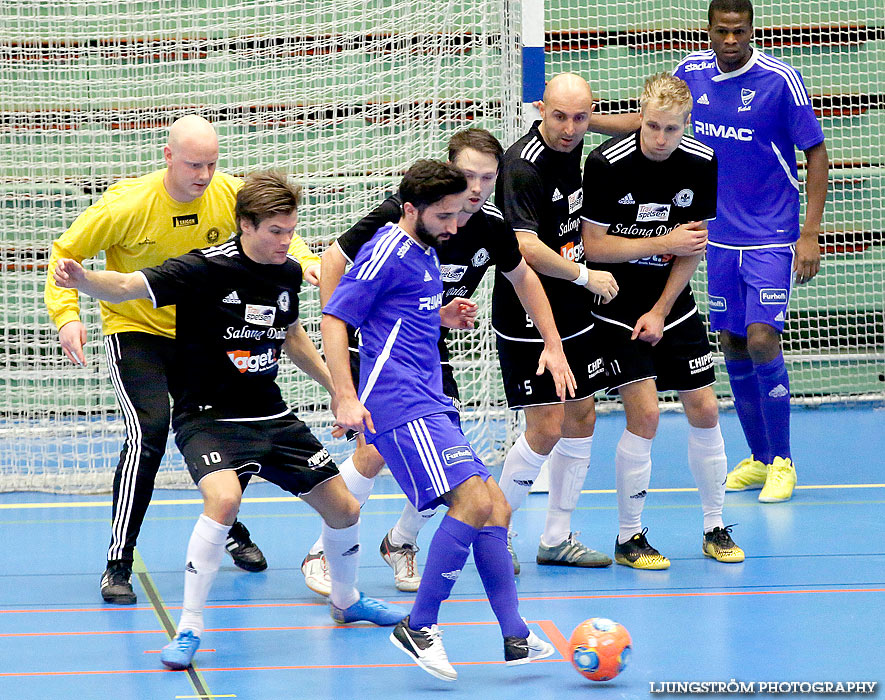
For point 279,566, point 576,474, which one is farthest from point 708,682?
point 279,566

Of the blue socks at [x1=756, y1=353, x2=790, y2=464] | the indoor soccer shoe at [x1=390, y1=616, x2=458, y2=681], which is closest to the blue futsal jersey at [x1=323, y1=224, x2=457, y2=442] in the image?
the indoor soccer shoe at [x1=390, y1=616, x2=458, y2=681]

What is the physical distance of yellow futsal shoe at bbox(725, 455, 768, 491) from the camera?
19.3ft

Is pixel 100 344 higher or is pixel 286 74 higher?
pixel 286 74

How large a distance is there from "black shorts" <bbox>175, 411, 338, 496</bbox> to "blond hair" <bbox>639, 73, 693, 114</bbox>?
180cm

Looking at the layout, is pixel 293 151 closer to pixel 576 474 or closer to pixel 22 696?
pixel 576 474

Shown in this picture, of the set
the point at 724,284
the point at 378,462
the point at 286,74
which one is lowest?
the point at 378,462

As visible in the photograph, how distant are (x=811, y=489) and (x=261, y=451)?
330cm

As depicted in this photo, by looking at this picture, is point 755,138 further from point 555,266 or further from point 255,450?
point 255,450

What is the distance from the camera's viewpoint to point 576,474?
4.54 metres

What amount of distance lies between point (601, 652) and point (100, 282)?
6.26ft

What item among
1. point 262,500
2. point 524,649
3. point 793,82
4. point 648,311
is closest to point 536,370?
point 648,311

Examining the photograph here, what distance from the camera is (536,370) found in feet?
14.2

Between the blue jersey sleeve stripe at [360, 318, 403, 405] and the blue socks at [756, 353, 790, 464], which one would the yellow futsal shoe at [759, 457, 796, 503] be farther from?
the blue jersey sleeve stripe at [360, 318, 403, 405]

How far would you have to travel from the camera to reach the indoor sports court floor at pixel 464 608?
132 inches
